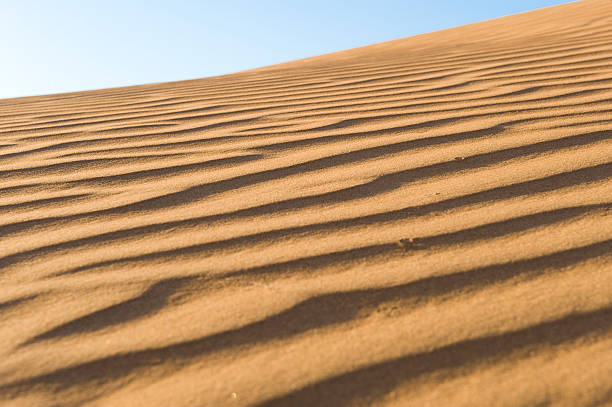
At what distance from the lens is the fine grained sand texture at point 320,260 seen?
3.19 feet

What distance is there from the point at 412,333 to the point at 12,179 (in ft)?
5.19

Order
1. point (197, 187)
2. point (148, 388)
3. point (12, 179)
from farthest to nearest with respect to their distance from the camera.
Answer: point (12, 179), point (197, 187), point (148, 388)

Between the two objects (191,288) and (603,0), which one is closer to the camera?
(191,288)

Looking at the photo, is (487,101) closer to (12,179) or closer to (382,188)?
(382,188)

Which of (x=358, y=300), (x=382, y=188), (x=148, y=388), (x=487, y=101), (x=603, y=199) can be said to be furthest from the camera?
(x=487, y=101)

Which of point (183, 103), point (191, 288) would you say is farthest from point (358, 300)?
point (183, 103)

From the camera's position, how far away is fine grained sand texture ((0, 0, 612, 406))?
973mm

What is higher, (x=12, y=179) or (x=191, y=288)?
(x=12, y=179)

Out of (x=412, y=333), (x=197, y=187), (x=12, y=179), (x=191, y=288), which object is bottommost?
(x=412, y=333)

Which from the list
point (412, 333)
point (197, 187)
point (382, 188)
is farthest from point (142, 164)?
point (412, 333)

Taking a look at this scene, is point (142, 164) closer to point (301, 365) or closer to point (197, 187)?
point (197, 187)

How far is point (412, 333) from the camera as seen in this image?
104cm

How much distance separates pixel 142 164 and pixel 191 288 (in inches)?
36.9

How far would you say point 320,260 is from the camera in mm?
1289
